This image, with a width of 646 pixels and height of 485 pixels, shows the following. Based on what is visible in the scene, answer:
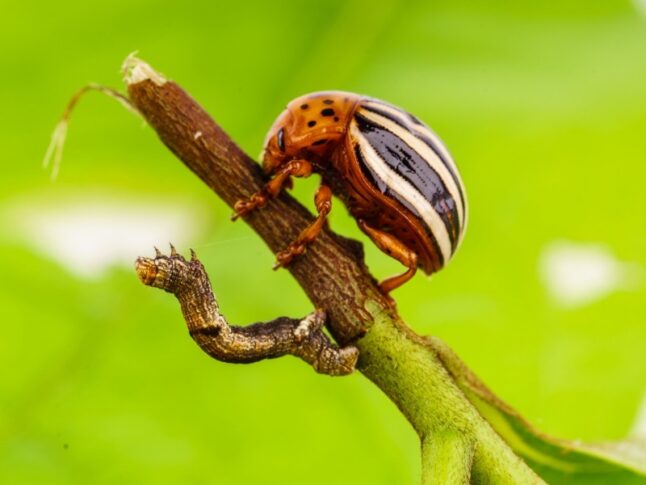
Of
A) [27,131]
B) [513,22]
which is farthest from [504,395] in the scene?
[27,131]

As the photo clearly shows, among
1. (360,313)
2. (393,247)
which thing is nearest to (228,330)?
(360,313)

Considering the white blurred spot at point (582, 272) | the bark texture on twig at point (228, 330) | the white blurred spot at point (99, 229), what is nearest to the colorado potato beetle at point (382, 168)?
the bark texture on twig at point (228, 330)

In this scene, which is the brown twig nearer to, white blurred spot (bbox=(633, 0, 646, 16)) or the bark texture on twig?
the bark texture on twig

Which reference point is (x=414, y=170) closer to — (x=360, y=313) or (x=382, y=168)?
(x=382, y=168)

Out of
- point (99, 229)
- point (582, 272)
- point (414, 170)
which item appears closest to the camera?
point (414, 170)

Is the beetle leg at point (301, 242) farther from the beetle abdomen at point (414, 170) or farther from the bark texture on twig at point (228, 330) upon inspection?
the beetle abdomen at point (414, 170)

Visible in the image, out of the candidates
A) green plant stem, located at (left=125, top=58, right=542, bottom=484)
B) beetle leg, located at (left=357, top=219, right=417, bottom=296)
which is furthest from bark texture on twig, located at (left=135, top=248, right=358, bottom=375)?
beetle leg, located at (left=357, top=219, right=417, bottom=296)
